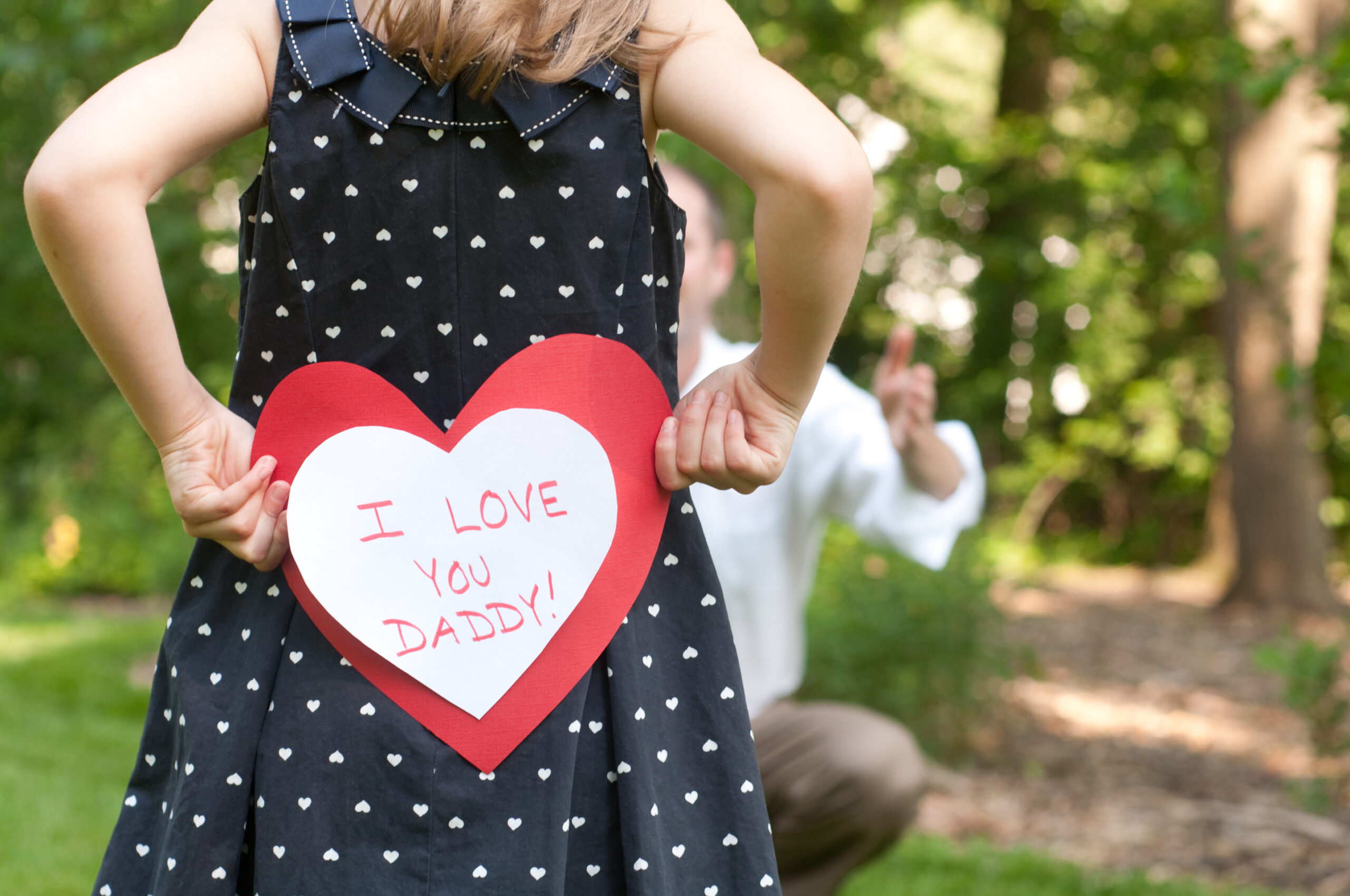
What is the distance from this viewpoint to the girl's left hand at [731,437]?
3.08ft

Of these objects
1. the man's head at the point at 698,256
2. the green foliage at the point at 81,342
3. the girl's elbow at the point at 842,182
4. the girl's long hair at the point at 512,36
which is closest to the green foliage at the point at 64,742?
the green foliage at the point at 81,342

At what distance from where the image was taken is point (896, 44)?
821 cm

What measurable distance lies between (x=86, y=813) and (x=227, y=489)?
2748mm

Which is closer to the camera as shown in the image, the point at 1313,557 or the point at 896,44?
the point at 1313,557

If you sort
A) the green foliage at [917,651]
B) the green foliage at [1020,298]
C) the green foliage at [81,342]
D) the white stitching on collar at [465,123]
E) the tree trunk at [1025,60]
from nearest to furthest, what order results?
the white stitching on collar at [465,123] → the green foliage at [81,342] → the green foliage at [917,651] → the green foliage at [1020,298] → the tree trunk at [1025,60]

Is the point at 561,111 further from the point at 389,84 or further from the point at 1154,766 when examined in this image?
the point at 1154,766

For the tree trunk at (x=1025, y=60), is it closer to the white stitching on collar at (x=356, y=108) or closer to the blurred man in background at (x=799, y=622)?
the blurred man in background at (x=799, y=622)

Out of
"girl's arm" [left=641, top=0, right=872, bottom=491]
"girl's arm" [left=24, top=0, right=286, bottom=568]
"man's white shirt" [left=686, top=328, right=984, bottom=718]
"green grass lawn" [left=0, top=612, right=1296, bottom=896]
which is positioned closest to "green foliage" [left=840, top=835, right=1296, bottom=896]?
"green grass lawn" [left=0, top=612, right=1296, bottom=896]

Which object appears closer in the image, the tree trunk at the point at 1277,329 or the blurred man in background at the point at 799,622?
the blurred man in background at the point at 799,622

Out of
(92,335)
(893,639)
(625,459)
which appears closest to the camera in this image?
(92,335)

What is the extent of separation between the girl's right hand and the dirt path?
2847mm

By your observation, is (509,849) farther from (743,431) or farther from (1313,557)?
(1313,557)

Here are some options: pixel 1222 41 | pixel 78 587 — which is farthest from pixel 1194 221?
pixel 78 587

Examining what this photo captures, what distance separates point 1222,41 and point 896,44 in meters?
5.59
